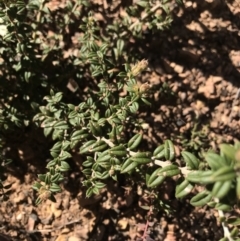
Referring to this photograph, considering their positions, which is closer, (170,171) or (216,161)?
(216,161)

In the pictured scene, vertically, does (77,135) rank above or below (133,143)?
below

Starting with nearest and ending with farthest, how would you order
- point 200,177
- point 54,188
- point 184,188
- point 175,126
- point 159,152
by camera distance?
point 200,177 → point 184,188 → point 159,152 → point 54,188 → point 175,126

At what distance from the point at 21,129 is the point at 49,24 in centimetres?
105

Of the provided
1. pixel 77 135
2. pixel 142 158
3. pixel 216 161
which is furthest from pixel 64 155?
pixel 216 161

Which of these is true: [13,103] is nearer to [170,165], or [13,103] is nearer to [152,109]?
[152,109]

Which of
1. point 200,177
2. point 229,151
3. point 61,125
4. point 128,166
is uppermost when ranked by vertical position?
point 229,151

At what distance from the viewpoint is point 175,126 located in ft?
13.8

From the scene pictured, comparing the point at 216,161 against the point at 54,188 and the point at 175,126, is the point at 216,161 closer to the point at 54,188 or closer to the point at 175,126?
the point at 54,188

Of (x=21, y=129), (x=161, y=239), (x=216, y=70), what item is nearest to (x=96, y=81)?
(x=21, y=129)

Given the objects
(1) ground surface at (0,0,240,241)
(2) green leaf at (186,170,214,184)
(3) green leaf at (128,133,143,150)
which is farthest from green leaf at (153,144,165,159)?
(1) ground surface at (0,0,240,241)

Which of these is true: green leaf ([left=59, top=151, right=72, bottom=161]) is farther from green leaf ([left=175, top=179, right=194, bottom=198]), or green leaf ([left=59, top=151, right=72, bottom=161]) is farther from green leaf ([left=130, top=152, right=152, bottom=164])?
green leaf ([left=175, top=179, right=194, bottom=198])

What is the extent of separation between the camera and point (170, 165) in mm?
2449

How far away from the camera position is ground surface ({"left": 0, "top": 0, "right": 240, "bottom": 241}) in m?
3.94

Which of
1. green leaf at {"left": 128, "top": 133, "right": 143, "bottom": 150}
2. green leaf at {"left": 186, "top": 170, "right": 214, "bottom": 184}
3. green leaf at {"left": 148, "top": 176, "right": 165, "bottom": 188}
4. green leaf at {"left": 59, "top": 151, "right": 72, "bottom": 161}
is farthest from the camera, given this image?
green leaf at {"left": 59, "top": 151, "right": 72, "bottom": 161}
